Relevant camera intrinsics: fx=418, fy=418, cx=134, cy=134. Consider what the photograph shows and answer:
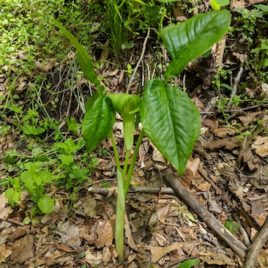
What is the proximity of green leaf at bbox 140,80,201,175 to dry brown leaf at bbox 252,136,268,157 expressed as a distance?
86 cm

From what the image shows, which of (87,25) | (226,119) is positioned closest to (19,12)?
(87,25)

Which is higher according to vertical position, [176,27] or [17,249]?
[176,27]

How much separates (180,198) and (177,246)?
22cm

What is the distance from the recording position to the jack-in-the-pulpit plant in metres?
1.16

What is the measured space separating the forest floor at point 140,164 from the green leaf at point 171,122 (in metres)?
0.63

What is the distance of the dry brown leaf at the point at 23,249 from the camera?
167 cm

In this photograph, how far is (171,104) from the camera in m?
1.20

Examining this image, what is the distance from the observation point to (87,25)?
2.48m

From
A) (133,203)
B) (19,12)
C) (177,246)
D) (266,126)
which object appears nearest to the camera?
(177,246)

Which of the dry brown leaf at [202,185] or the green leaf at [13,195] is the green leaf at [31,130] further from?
the dry brown leaf at [202,185]

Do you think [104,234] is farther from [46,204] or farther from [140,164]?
[140,164]

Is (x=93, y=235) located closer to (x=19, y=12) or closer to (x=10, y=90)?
(x=10, y=90)

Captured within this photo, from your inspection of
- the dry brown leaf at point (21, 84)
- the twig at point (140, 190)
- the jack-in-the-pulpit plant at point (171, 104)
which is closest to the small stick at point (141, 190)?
the twig at point (140, 190)

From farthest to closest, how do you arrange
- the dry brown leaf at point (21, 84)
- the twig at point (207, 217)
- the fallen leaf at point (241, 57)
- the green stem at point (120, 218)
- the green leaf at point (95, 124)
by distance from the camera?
the dry brown leaf at point (21, 84) < the fallen leaf at point (241, 57) < the twig at point (207, 217) < the green stem at point (120, 218) < the green leaf at point (95, 124)
